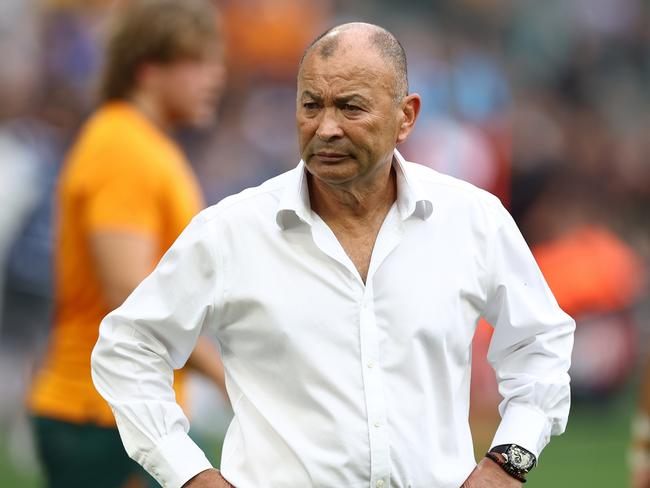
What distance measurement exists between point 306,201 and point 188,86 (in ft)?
6.54

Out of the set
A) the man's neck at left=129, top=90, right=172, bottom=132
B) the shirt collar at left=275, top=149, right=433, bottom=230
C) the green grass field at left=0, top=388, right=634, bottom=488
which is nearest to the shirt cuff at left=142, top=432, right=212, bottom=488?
the shirt collar at left=275, top=149, right=433, bottom=230

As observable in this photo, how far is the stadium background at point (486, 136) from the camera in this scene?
12.4m

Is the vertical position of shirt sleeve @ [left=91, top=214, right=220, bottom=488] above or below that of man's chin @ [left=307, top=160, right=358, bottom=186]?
below

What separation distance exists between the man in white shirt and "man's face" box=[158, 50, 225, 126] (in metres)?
1.85

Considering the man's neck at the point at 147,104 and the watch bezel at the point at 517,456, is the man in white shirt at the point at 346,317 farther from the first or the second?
the man's neck at the point at 147,104

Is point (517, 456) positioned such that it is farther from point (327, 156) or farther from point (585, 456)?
point (585, 456)

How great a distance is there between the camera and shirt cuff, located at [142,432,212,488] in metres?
4.12

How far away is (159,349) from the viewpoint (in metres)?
4.25

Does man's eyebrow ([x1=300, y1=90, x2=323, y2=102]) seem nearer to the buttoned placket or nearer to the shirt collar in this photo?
the shirt collar

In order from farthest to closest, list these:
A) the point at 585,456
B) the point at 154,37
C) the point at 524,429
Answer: the point at 585,456, the point at 154,37, the point at 524,429

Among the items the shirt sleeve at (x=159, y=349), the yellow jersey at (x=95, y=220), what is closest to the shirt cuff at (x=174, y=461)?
the shirt sleeve at (x=159, y=349)

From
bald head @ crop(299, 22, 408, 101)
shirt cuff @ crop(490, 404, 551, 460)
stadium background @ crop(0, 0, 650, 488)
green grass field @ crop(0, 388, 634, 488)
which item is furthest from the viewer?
stadium background @ crop(0, 0, 650, 488)

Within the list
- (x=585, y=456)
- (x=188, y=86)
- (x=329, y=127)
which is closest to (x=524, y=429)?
(x=329, y=127)

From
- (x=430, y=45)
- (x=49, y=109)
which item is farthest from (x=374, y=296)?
(x=430, y=45)
